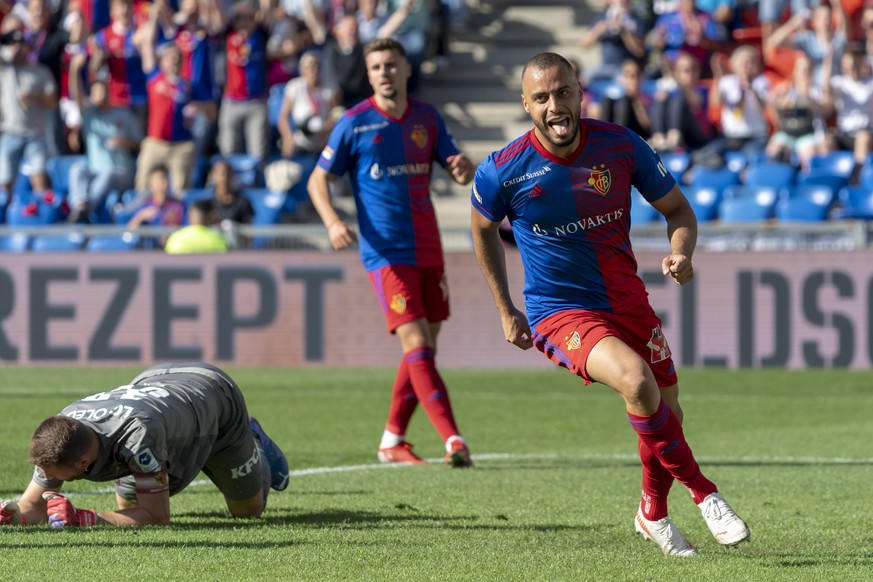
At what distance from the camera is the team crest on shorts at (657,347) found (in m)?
6.19

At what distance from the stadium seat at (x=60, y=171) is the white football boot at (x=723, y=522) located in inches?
623

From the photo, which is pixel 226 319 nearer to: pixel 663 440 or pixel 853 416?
pixel 853 416

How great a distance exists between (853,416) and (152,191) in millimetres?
9479

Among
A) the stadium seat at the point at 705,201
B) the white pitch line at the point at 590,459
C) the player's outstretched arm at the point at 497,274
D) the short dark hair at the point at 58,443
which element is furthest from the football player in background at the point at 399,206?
the stadium seat at the point at 705,201

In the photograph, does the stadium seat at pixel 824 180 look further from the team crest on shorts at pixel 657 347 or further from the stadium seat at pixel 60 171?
the team crest on shorts at pixel 657 347

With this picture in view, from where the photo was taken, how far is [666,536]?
599 cm

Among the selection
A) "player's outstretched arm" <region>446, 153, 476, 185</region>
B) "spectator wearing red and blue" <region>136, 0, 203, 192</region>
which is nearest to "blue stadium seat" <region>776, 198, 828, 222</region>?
"spectator wearing red and blue" <region>136, 0, 203, 192</region>

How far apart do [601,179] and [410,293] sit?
134 inches

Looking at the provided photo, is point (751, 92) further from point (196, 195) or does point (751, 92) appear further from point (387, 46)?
point (387, 46)

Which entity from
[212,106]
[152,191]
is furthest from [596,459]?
[212,106]

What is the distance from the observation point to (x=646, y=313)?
246 inches

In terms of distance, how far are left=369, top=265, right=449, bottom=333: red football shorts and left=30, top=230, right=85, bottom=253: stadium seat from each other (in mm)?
8416

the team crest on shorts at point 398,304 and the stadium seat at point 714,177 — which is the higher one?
the stadium seat at point 714,177

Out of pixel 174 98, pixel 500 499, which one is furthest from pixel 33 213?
pixel 500 499
